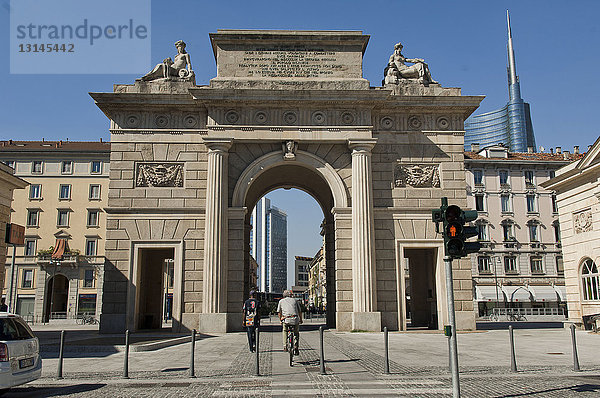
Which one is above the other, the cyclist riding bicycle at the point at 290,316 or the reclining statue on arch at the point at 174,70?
the reclining statue on arch at the point at 174,70

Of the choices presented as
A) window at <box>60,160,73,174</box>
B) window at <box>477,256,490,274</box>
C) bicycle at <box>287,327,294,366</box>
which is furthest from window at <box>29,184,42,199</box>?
bicycle at <box>287,327,294,366</box>

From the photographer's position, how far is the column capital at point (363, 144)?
86.9 ft

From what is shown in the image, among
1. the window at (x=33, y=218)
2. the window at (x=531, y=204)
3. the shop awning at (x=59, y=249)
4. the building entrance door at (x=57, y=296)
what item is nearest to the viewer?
the shop awning at (x=59, y=249)

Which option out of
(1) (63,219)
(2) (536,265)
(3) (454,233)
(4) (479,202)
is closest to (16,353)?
(3) (454,233)

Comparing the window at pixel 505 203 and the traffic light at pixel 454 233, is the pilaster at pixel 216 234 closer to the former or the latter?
the traffic light at pixel 454 233

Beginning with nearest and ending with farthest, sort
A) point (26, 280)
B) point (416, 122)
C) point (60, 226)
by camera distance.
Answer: point (416, 122)
point (26, 280)
point (60, 226)

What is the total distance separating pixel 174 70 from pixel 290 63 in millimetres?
6215

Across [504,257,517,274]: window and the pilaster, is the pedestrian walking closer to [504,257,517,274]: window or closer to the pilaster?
the pilaster

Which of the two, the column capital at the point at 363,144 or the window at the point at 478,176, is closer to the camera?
the column capital at the point at 363,144

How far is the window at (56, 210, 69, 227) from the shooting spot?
60969mm

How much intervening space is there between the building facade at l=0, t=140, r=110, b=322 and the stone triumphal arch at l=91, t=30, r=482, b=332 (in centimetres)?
3569

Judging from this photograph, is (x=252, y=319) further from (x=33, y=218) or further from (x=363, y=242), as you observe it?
(x=33, y=218)

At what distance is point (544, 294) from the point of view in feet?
190

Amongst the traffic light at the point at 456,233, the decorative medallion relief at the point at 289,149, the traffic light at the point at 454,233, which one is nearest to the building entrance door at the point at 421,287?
the decorative medallion relief at the point at 289,149
